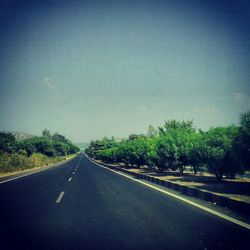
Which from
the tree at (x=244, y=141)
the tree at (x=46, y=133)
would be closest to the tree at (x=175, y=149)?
the tree at (x=244, y=141)

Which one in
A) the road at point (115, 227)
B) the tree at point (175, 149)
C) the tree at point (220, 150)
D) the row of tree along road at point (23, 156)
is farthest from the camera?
the row of tree along road at point (23, 156)

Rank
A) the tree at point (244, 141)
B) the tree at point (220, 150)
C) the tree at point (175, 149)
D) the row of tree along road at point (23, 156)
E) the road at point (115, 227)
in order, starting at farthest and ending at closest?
the row of tree along road at point (23, 156) → the tree at point (175, 149) → the tree at point (220, 150) → the tree at point (244, 141) → the road at point (115, 227)

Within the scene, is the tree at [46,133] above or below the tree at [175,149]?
above

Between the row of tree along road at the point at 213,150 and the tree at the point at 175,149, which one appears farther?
the tree at the point at 175,149

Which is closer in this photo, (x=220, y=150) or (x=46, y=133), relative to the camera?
(x=220, y=150)

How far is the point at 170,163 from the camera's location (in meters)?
27.6

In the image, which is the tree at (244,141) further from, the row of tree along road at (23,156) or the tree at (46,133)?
the tree at (46,133)

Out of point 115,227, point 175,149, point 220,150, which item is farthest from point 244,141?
point 175,149

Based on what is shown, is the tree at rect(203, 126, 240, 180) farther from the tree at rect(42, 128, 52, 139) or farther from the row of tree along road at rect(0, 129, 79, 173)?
the tree at rect(42, 128, 52, 139)

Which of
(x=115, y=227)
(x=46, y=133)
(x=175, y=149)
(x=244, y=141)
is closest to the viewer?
(x=115, y=227)

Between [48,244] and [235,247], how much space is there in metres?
3.37

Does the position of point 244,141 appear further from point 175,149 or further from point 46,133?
point 46,133

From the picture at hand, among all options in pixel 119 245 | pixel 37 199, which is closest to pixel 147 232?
pixel 119 245

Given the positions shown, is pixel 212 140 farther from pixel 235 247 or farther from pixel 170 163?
pixel 235 247
